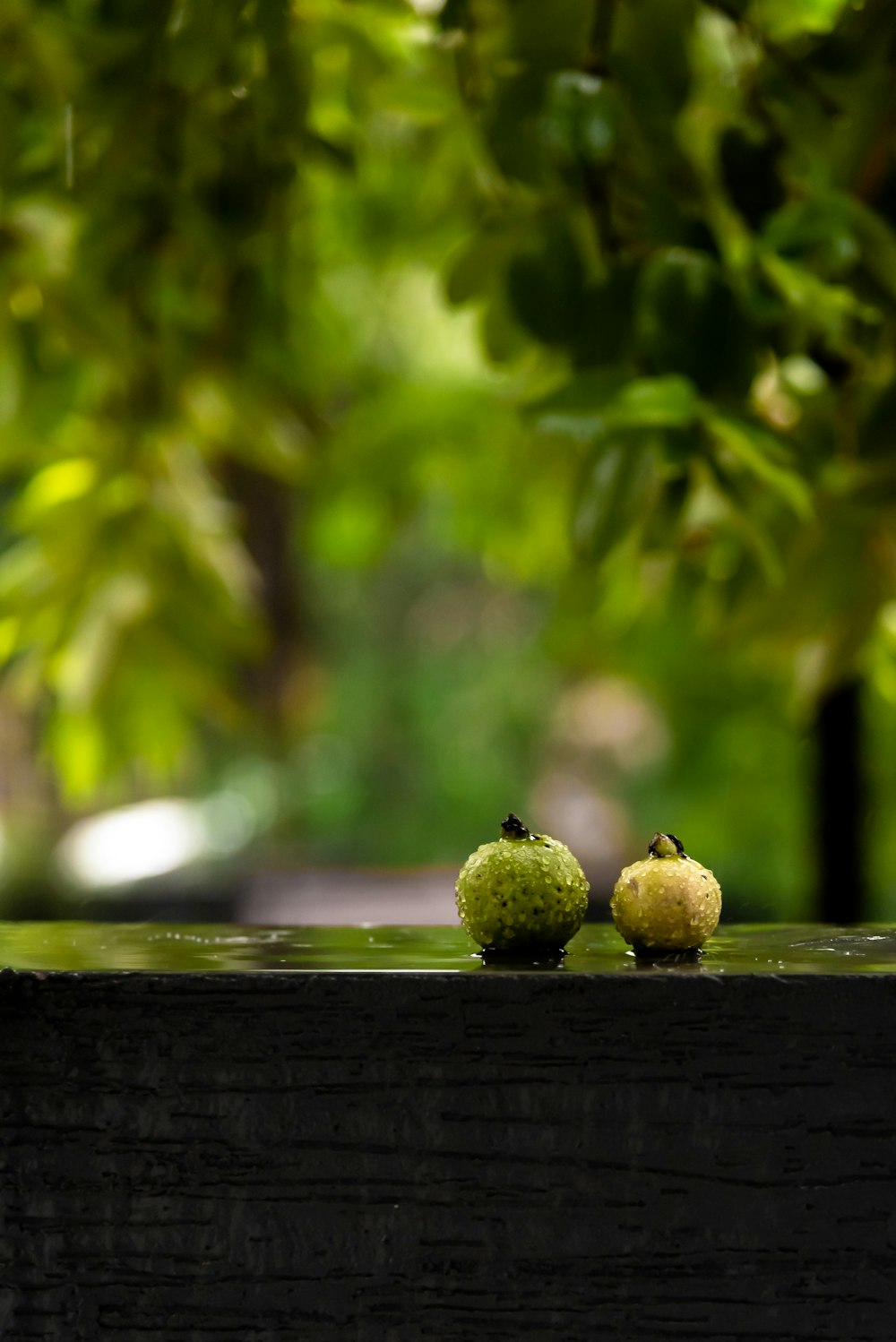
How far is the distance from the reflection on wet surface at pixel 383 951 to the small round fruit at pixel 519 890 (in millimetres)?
26

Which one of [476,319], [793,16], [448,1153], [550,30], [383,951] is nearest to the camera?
[448,1153]

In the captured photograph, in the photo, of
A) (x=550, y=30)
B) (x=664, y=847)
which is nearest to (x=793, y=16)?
(x=550, y=30)

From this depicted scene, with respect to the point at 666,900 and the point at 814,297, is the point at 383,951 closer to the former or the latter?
the point at 666,900

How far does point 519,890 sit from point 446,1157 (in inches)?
8.7

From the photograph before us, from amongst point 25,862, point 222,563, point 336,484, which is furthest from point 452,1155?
point 25,862

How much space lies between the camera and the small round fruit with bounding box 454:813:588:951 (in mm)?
1178

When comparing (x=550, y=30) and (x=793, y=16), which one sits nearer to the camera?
(x=550, y=30)

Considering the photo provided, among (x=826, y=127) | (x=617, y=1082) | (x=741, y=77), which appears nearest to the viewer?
(x=617, y=1082)

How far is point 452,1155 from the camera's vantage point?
3.62 ft

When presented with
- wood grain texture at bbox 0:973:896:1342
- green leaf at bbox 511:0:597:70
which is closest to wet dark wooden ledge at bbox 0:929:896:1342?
wood grain texture at bbox 0:973:896:1342

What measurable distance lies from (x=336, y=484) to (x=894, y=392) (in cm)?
140

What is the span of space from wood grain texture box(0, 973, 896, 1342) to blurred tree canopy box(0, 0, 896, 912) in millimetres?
516

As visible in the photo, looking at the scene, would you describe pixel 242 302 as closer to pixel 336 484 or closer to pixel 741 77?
pixel 336 484

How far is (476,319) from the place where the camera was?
2307 mm
